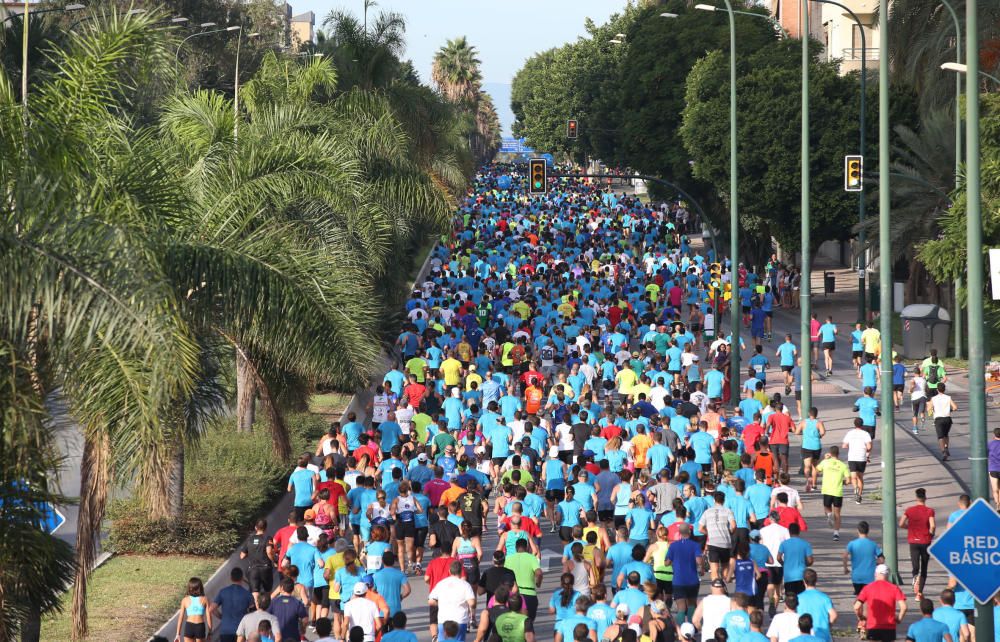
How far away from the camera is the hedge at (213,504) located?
18.6 meters

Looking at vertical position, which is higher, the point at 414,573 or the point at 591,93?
the point at 591,93

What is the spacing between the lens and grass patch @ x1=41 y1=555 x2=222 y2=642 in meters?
15.1

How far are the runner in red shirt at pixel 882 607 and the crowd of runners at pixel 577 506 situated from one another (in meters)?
0.02

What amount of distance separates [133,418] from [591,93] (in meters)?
86.2

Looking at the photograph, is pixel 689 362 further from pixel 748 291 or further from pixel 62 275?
pixel 62 275

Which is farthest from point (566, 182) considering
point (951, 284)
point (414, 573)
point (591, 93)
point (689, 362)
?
point (414, 573)

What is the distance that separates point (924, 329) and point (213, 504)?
21.4 m

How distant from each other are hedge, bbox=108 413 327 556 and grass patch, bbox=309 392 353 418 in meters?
6.80

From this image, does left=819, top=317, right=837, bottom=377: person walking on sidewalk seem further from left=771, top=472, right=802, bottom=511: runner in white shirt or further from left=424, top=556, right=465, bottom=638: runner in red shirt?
left=424, top=556, right=465, bottom=638: runner in red shirt

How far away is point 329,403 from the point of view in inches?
1249

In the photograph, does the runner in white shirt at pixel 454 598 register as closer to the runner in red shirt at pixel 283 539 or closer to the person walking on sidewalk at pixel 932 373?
the runner in red shirt at pixel 283 539

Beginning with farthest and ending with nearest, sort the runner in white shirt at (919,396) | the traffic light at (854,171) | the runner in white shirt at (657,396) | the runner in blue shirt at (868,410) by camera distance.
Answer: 1. the traffic light at (854,171)
2. the runner in white shirt at (919,396)
3. the runner in white shirt at (657,396)
4. the runner in blue shirt at (868,410)

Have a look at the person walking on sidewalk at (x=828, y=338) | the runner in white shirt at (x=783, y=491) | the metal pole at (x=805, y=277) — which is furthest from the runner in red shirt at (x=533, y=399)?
the person walking on sidewalk at (x=828, y=338)

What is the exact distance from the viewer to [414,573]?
59.7ft
